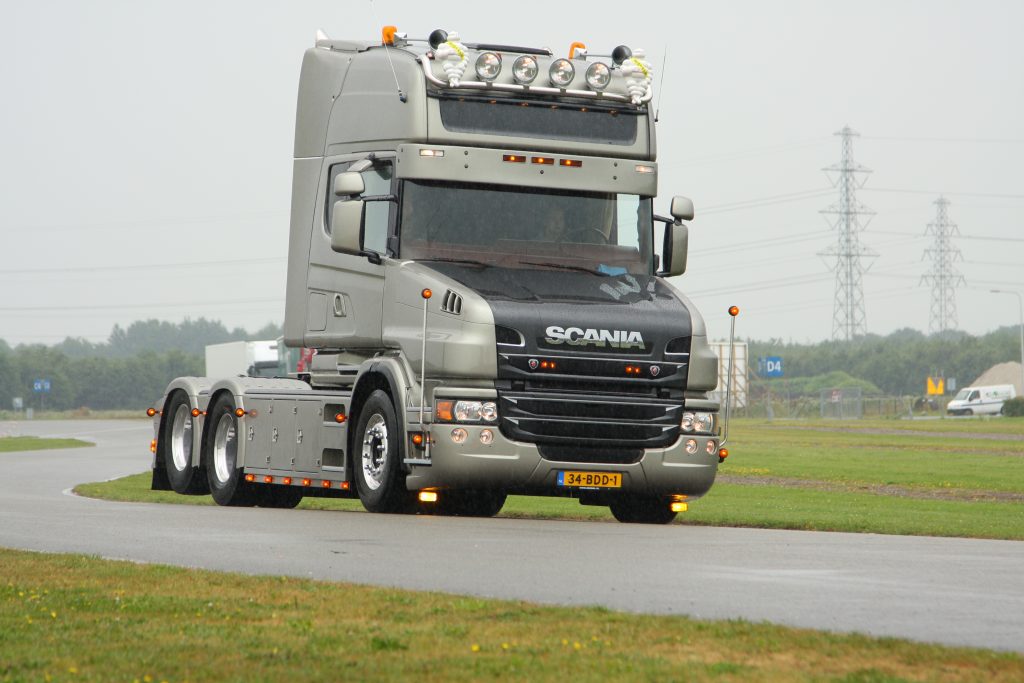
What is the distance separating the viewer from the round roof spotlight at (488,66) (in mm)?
16953

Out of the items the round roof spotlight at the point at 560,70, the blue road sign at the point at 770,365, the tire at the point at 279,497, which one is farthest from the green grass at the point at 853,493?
the blue road sign at the point at 770,365

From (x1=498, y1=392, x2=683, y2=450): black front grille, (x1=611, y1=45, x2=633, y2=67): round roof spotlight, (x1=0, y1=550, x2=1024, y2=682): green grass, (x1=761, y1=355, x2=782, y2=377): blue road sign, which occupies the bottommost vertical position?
(x1=0, y1=550, x2=1024, y2=682): green grass

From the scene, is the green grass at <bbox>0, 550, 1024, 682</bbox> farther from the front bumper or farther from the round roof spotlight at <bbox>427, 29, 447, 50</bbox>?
the round roof spotlight at <bbox>427, 29, 447, 50</bbox>

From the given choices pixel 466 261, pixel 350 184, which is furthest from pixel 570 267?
pixel 350 184

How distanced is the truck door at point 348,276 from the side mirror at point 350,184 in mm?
323

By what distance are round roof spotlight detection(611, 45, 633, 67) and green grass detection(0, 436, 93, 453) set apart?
34.2 meters

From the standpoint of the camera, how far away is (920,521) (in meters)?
19.3

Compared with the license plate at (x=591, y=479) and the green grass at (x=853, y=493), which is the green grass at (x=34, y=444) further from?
the license plate at (x=591, y=479)

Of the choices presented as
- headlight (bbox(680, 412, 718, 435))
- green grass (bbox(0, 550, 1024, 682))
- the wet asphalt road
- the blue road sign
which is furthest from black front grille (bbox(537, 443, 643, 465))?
the blue road sign

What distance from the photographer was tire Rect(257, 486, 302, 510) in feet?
65.9

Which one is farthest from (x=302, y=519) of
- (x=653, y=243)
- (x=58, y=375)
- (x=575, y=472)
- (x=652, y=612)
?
(x=58, y=375)

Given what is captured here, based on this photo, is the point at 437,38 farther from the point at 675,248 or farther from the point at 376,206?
the point at 675,248

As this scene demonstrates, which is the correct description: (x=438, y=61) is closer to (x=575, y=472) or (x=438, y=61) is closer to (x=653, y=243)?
(x=653, y=243)

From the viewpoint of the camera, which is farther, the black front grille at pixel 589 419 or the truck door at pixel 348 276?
the truck door at pixel 348 276
